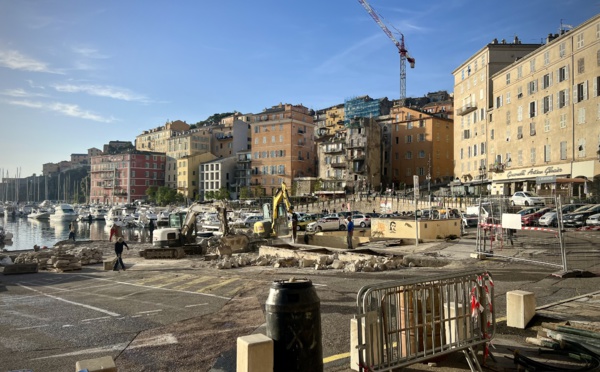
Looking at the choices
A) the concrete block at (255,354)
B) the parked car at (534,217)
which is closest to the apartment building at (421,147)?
the parked car at (534,217)

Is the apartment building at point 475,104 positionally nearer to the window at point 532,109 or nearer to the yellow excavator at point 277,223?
the window at point 532,109

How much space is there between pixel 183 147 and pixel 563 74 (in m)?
99.6

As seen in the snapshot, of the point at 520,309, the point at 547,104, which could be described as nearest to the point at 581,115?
the point at 547,104

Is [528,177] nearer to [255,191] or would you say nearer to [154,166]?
[255,191]

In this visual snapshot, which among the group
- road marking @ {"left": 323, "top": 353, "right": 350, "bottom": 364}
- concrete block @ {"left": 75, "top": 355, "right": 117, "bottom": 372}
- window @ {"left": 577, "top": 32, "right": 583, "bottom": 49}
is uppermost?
window @ {"left": 577, "top": 32, "right": 583, "bottom": 49}

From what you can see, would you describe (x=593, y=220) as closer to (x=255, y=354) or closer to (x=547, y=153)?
(x=547, y=153)

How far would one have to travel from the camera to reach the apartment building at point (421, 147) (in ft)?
282

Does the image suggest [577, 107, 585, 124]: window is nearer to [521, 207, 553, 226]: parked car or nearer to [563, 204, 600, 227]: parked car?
[563, 204, 600, 227]: parked car

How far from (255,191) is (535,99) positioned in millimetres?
63522

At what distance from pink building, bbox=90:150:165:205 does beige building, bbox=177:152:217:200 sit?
1295cm

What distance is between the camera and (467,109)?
7031 cm

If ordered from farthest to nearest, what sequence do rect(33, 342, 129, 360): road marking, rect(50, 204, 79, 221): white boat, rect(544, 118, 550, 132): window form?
rect(50, 204, 79, 221): white boat < rect(544, 118, 550, 132): window < rect(33, 342, 129, 360): road marking

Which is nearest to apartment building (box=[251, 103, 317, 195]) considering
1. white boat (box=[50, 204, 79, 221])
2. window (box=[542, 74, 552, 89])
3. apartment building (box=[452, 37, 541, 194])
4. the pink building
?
apartment building (box=[452, 37, 541, 194])

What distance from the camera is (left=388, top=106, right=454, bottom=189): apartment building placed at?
3383 inches
